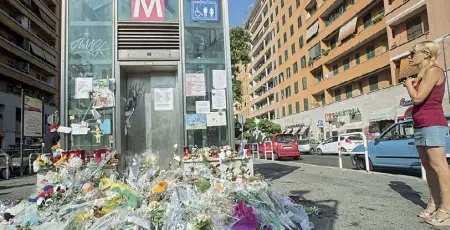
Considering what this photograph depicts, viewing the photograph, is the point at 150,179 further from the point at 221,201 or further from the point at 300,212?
the point at 300,212

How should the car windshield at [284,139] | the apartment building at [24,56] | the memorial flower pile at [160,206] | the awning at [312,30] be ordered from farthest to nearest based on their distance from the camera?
1. the awning at [312,30]
2. the apartment building at [24,56]
3. the car windshield at [284,139]
4. the memorial flower pile at [160,206]

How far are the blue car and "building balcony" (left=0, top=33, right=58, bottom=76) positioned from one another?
3493 cm

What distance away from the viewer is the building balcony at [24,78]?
32156 mm

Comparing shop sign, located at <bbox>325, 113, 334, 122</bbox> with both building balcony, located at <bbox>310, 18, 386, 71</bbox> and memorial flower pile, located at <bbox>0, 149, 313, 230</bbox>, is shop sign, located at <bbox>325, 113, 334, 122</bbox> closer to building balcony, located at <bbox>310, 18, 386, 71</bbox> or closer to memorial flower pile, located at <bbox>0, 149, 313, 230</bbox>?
building balcony, located at <bbox>310, 18, 386, 71</bbox>

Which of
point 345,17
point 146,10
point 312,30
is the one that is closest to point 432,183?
point 146,10

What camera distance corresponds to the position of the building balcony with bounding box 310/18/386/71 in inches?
1063

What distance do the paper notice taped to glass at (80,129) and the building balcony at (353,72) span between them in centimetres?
2631

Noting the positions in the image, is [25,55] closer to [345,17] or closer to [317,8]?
[317,8]

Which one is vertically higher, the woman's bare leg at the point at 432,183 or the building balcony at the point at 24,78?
the building balcony at the point at 24,78

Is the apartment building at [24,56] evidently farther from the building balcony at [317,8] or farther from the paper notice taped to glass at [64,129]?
the building balcony at [317,8]

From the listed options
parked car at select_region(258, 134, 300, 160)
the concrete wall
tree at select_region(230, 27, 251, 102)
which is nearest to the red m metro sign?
parked car at select_region(258, 134, 300, 160)

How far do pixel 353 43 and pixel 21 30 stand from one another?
35093 mm

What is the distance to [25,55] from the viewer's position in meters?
36.2

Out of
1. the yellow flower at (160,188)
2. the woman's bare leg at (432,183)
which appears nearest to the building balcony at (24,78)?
the yellow flower at (160,188)
